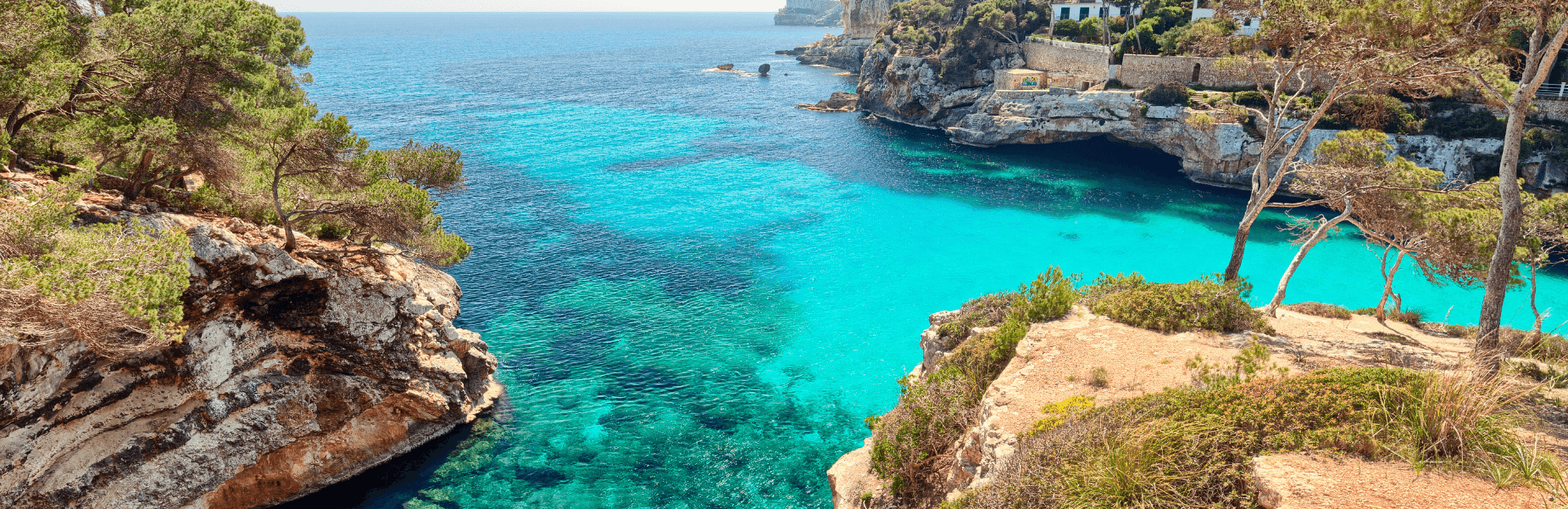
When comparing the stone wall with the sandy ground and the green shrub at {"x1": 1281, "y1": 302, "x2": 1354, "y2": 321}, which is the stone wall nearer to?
the green shrub at {"x1": 1281, "y1": 302, "x2": 1354, "y2": 321}

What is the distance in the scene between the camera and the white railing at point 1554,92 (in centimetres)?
3888

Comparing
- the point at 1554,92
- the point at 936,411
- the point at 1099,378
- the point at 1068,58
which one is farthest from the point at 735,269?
the point at 1554,92

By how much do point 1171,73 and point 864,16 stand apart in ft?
250

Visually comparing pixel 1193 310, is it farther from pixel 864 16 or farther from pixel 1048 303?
pixel 864 16

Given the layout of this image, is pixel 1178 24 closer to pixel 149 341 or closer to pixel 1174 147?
pixel 1174 147

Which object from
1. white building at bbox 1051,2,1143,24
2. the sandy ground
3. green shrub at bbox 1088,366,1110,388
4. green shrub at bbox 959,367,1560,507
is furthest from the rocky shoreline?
the sandy ground

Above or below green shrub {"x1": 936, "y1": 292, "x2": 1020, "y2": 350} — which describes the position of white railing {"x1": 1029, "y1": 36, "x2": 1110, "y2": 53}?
above

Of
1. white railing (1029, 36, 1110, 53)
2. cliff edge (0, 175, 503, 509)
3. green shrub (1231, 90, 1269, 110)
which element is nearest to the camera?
cliff edge (0, 175, 503, 509)

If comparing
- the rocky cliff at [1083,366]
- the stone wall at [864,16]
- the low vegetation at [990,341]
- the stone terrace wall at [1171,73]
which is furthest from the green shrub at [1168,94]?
the stone wall at [864,16]

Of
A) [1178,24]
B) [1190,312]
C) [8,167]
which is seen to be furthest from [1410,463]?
[1178,24]

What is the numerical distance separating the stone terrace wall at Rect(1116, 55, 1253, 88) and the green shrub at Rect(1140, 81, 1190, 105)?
1.20 meters

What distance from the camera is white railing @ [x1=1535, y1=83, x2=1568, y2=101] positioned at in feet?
128

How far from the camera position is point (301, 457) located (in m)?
20.0

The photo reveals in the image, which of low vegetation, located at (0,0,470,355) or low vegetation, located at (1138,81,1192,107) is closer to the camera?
low vegetation, located at (0,0,470,355)
